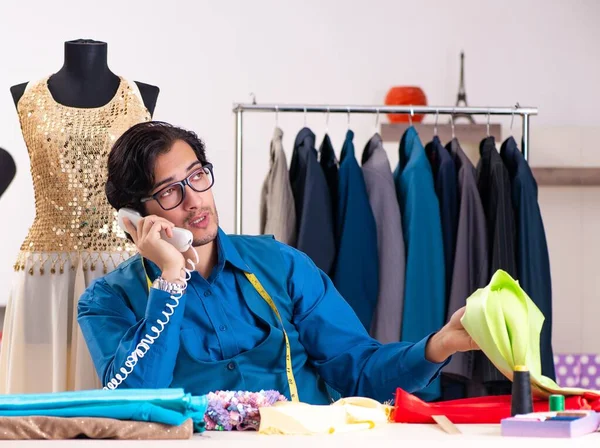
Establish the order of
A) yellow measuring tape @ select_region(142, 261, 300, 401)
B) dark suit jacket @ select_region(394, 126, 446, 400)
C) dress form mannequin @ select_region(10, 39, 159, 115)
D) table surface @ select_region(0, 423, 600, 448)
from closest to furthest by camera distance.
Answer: table surface @ select_region(0, 423, 600, 448), yellow measuring tape @ select_region(142, 261, 300, 401), dress form mannequin @ select_region(10, 39, 159, 115), dark suit jacket @ select_region(394, 126, 446, 400)

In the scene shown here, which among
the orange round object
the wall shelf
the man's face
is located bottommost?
the man's face

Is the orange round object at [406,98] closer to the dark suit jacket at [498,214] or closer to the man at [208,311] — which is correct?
the dark suit jacket at [498,214]

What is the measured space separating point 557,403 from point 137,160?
3.39 feet

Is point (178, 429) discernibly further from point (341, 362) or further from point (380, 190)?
point (380, 190)

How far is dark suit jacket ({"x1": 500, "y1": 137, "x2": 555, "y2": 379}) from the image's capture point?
306cm

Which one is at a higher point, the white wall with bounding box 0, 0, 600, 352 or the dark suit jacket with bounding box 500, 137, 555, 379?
the white wall with bounding box 0, 0, 600, 352

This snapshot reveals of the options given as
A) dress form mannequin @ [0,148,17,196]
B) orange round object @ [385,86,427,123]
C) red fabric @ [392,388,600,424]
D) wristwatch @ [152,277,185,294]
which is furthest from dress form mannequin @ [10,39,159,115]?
orange round object @ [385,86,427,123]

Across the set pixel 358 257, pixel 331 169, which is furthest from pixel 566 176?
pixel 358 257

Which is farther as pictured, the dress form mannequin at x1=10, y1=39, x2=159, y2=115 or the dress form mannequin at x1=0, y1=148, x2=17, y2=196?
the dress form mannequin at x1=0, y1=148, x2=17, y2=196

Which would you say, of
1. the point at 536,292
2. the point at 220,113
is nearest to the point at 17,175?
the point at 220,113

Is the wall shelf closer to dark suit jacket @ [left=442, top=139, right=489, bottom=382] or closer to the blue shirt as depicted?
dark suit jacket @ [left=442, top=139, right=489, bottom=382]

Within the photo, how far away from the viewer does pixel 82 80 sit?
2.56 metres

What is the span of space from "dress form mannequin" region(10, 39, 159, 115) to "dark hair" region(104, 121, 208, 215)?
0.49m

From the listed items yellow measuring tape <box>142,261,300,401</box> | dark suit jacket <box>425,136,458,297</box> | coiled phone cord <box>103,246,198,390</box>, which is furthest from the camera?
dark suit jacket <box>425,136,458,297</box>
